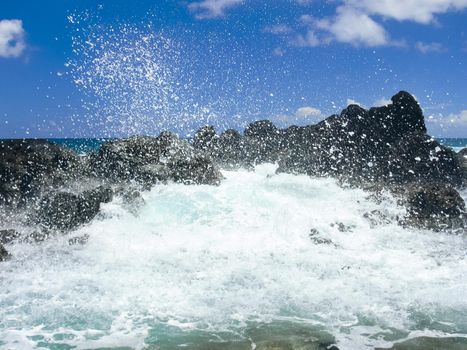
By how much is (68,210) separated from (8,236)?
1.67 m

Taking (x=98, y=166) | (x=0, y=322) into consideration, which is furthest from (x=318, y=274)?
(x=98, y=166)

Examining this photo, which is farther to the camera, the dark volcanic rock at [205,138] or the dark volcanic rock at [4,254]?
the dark volcanic rock at [205,138]

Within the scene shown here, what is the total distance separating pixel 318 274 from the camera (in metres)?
8.88

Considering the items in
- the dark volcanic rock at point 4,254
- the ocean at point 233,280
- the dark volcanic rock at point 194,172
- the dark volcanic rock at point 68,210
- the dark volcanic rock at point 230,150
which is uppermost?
the dark volcanic rock at point 230,150

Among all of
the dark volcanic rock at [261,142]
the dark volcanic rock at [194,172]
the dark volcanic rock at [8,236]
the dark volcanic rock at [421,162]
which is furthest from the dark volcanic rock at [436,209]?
the dark volcanic rock at [261,142]

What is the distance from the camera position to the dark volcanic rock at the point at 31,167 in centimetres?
1421

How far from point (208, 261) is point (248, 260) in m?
0.92

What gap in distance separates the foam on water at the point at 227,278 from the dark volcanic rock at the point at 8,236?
1.80ft

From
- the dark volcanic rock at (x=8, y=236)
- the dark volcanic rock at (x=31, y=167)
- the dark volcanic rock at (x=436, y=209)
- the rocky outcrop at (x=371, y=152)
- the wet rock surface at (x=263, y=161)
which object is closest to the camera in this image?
the dark volcanic rock at (x=8, y=236)

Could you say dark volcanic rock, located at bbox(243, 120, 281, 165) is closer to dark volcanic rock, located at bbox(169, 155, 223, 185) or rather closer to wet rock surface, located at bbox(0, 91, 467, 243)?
wet rock surface, located at bbox(0, 91, 467, 243)

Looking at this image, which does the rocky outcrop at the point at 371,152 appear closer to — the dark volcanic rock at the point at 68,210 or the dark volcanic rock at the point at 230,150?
the dark volcanic rock at the point at 230,150

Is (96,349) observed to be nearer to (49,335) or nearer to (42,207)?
(49,335)

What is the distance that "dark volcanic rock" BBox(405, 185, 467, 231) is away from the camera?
42.1 feet

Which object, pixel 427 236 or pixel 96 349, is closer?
pixel 96 349
